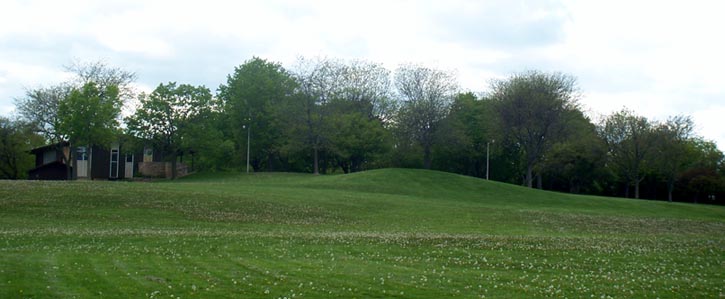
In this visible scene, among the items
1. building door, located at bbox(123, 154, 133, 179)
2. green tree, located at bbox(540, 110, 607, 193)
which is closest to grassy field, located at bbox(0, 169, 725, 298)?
building door, located at bbox(123, 154, 133, 179)

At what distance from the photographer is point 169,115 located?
239ft

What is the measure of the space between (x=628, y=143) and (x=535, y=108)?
59.5 feet

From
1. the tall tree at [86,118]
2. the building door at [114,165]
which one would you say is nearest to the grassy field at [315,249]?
the tall tree at [86,118]

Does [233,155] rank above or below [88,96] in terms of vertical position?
below

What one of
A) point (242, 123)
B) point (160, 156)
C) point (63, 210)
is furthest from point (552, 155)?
point (63, 210)

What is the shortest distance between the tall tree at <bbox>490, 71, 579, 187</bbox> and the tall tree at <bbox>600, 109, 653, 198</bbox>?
1118 centimetres

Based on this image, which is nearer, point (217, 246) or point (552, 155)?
point (217, 246)

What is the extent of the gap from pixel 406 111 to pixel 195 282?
241ft

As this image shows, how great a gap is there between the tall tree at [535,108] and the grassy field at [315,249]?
34.4 metres

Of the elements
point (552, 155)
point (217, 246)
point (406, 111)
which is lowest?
point (217, 246)

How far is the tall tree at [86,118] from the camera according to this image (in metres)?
59.6

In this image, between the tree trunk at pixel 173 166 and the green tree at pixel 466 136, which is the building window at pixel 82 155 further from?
the green tree at pixel 466 136

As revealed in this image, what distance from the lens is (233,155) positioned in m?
85.2

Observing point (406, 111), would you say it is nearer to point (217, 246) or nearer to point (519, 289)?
point (217, 246)
